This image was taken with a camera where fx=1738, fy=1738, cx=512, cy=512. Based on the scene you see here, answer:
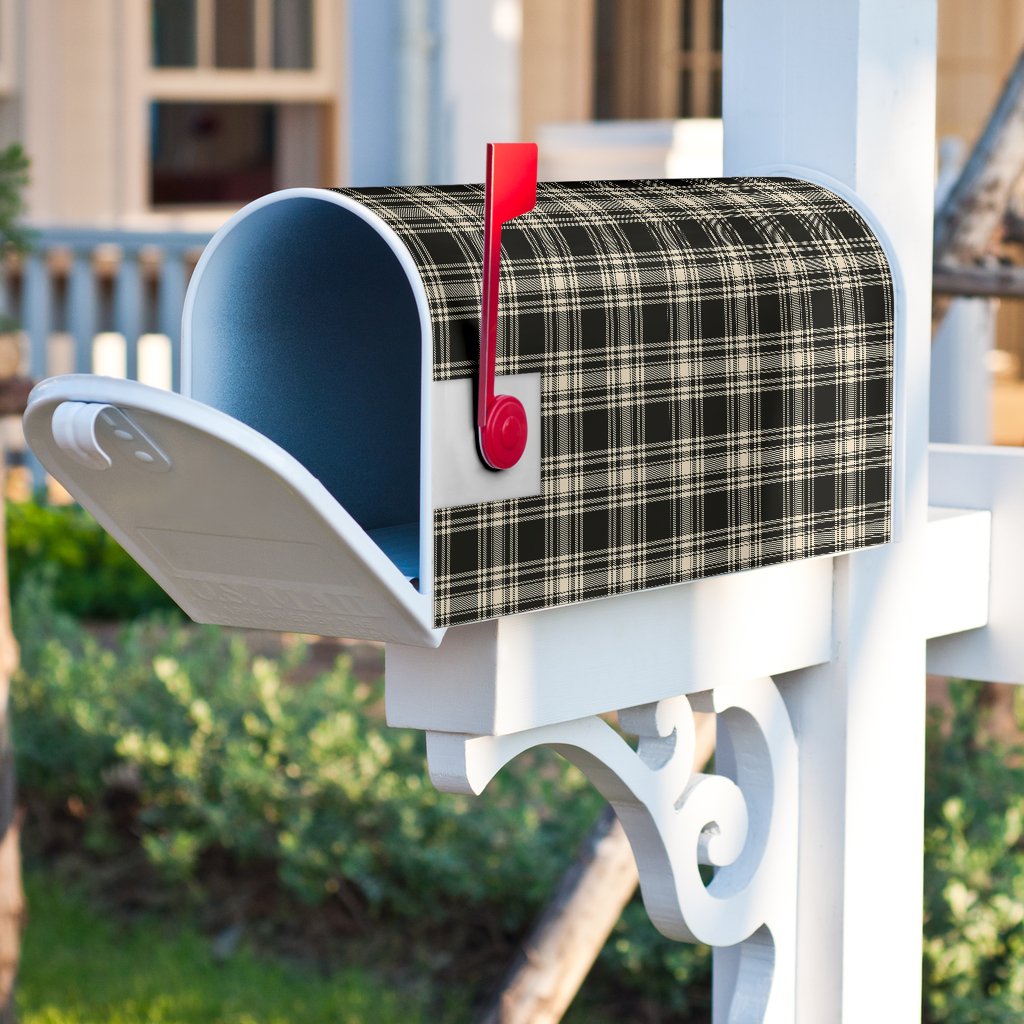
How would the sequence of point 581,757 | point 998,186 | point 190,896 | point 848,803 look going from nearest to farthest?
point 581,757 < point 848,803 < point 998,186 < point 190,896

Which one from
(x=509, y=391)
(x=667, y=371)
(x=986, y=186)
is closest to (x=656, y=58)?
(x=986, y=186)

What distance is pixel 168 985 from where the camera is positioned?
140 inches

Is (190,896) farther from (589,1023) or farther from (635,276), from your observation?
(635,276)

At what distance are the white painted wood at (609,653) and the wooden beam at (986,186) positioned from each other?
1287 mm

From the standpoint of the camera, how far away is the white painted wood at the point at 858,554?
4.69 feet

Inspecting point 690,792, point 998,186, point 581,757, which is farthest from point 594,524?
point 998,186

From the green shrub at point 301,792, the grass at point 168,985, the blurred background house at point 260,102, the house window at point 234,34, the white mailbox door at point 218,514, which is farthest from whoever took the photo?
the house window at point 234,34

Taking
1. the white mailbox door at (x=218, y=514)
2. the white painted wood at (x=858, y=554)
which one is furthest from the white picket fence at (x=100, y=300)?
the white mailbox door at (x=218, y=514)

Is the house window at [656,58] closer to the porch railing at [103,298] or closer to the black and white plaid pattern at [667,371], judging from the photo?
the porch railing at [103,298]

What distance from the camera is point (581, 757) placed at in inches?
50.2

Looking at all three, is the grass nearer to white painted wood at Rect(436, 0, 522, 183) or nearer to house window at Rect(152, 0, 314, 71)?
white painted wood at Rect(436, 0, 522, 183)

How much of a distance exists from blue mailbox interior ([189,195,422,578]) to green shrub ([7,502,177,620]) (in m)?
4.72

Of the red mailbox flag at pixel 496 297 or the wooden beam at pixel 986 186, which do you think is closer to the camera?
the red mailbox flag at pixel 496 297

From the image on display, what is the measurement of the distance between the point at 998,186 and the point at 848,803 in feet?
4.44
